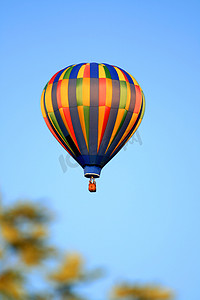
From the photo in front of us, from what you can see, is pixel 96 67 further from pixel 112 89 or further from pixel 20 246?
pixel 20 246

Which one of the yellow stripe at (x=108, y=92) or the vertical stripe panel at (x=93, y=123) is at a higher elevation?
the yellow stripe at (x=108, y=92)

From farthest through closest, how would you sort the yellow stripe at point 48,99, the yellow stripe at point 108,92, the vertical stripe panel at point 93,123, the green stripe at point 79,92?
the yellow stripe at point 48,99 < the yellow stripe at point 108,92 < the green stripe at point 79,92 < the vertical stripe panel at point 93,123

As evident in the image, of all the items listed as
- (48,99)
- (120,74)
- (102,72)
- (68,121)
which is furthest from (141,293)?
(120,74)

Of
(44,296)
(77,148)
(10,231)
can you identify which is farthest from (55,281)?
(77,148)

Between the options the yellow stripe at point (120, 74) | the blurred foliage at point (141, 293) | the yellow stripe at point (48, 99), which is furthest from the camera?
the yellow stripe at point (120, 74)

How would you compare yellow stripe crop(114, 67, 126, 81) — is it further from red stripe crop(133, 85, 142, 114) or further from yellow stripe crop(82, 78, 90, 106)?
yellow stripe crop(82, 78, 90, 106)

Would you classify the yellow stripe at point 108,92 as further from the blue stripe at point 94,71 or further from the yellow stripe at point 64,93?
the yellow stripe at point 64,93

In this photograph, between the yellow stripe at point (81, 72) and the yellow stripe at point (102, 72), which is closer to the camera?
the yellow stripe at point (81, 72)

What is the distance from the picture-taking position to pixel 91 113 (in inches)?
1021

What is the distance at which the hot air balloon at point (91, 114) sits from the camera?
25875 millimetres

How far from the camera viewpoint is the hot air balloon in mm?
25875

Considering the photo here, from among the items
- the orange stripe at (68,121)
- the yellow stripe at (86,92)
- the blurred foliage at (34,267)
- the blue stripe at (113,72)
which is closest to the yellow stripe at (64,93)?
the orange stripe at (68,121)

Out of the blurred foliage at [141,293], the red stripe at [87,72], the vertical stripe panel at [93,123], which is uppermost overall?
the red stripe at [87,72]

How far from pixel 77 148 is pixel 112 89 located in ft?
10.0
